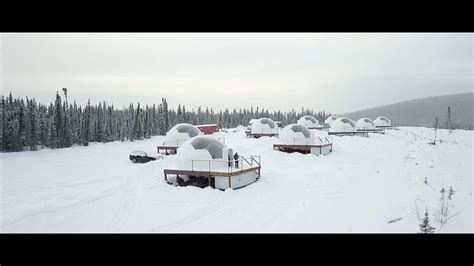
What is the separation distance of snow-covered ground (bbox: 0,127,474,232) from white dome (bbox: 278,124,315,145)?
16.2ft

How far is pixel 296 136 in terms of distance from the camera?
2959 cm

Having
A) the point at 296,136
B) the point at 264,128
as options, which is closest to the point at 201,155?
the point at 296,136

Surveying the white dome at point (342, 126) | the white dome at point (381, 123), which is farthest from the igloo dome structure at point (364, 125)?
the white dome at point (381, 123)

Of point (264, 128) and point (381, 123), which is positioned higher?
point (381, 123)

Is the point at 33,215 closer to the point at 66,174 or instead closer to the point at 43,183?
the point at 43,183

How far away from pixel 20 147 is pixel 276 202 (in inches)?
1310

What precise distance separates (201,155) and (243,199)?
426 cm

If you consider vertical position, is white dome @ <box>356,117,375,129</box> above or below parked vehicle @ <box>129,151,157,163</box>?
above

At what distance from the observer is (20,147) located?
35.1 m

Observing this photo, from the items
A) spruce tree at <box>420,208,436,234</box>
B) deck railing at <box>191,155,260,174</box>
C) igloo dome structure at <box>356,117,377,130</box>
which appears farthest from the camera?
igloo dome structure at <box>356,117,377,130</box>

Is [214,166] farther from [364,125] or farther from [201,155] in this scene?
[364,125]

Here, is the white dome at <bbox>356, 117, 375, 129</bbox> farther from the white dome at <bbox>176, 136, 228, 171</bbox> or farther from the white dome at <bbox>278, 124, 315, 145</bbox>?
the white dome at <bbox>176, 136, 228, 171</bbox>

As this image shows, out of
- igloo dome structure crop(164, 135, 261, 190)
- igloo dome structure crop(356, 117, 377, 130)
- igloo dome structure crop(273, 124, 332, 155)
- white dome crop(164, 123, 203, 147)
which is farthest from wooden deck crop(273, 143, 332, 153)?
igloo dome structure crop(356, 117, 377, 130)

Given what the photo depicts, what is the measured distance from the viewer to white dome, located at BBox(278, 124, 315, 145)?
29.0m
